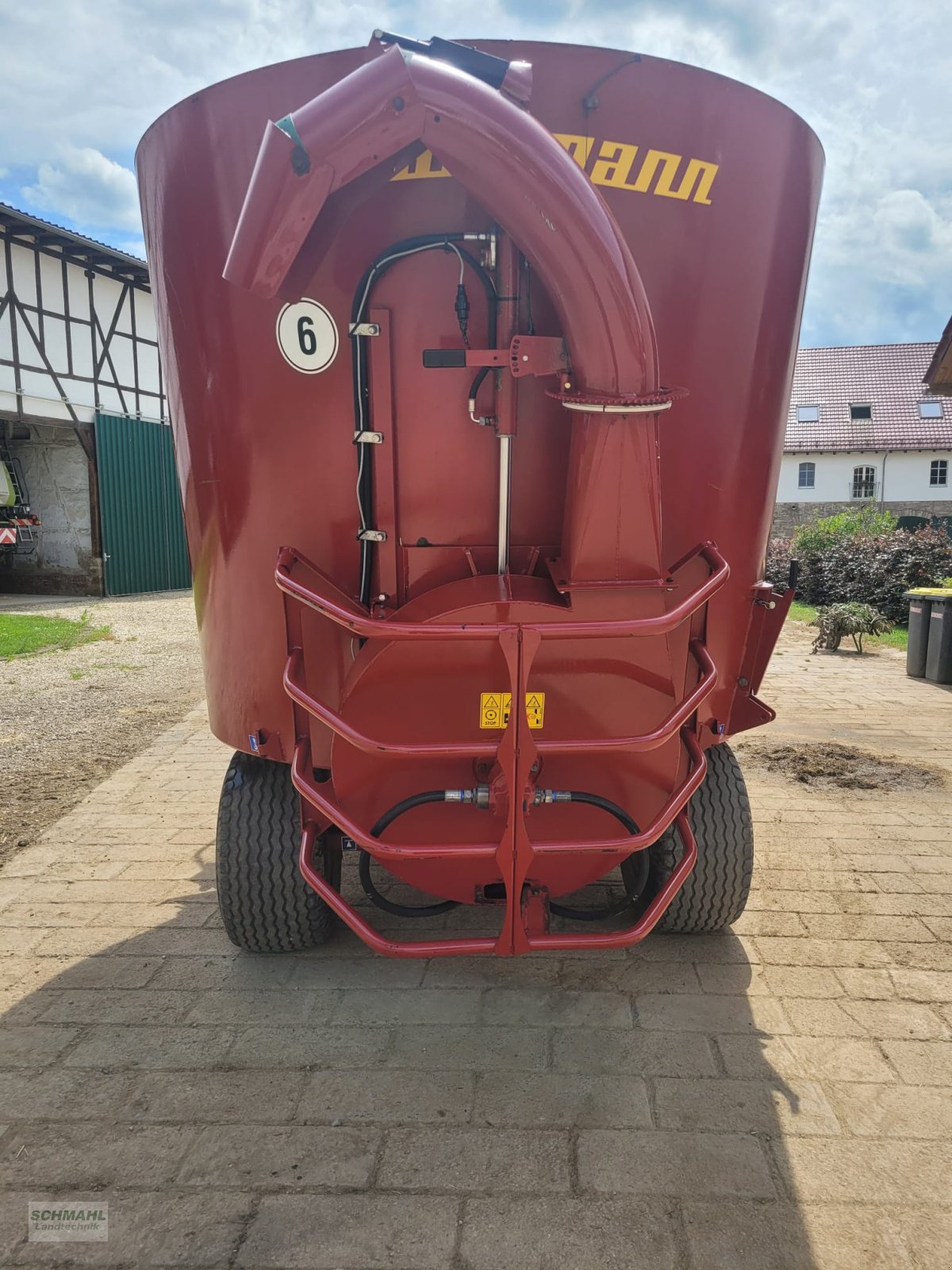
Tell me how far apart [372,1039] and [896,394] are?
3816cm

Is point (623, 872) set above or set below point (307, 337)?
below

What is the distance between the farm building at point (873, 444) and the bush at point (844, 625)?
24151mm

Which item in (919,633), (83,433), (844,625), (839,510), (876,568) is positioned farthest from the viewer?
(839,510)

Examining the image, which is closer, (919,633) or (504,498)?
(504,498)

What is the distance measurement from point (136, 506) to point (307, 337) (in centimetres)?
1555

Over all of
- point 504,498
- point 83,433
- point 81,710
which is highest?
point 83,433

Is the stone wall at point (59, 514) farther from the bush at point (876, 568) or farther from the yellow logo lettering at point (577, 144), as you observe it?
the yellow logo lettering at point (577, 144)

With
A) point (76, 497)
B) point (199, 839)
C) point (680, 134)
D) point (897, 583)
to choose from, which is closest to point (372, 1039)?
point (199, 839)

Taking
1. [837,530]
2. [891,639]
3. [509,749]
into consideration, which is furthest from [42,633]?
[837,530]

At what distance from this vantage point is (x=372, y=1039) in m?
2.42

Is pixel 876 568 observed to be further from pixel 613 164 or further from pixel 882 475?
pixel 882 475

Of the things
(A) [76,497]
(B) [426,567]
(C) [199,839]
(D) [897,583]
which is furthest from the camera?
(A) [76,497]

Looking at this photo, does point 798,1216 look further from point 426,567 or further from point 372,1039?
point 426,567

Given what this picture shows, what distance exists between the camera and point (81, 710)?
667 centimetres
